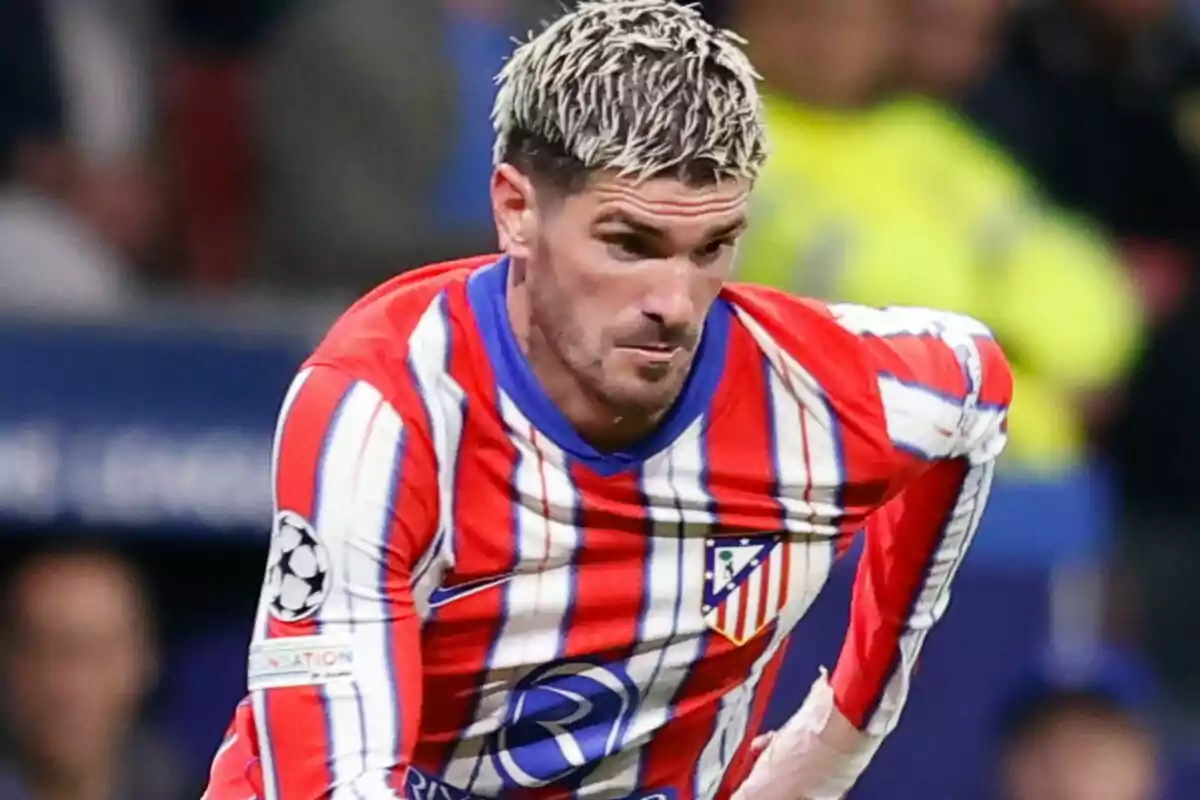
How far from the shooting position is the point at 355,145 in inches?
200

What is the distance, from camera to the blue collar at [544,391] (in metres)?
2.50

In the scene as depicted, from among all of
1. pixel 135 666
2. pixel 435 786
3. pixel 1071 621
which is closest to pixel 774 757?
pixel 435 786

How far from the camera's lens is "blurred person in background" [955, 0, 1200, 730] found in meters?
5.36

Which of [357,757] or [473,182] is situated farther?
[473,182]

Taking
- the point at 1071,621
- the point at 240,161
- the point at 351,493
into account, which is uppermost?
the point at 240,161

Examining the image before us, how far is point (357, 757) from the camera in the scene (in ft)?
7.63

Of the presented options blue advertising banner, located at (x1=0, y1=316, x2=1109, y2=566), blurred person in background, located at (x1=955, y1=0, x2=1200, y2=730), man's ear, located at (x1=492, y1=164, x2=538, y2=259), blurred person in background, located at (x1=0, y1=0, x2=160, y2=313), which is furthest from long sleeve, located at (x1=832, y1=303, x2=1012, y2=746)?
blurred person in background, located at (x1=955, y1=0, x2=1200, y2=730)

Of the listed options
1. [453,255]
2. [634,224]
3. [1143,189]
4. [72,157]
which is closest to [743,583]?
[634,224]

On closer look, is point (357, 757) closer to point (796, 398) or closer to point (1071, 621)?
point (796, 398)

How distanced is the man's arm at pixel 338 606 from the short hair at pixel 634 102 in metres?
0.30

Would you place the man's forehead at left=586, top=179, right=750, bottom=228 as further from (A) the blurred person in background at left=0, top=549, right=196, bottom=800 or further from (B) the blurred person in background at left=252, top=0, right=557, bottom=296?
(B) the blurred person in background at left=252, top=0, right=557, bottom=296

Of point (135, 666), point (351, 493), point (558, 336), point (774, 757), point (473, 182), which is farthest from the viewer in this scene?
point (473, 182)

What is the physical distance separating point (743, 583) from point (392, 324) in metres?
0.48

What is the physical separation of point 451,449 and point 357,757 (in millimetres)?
314
